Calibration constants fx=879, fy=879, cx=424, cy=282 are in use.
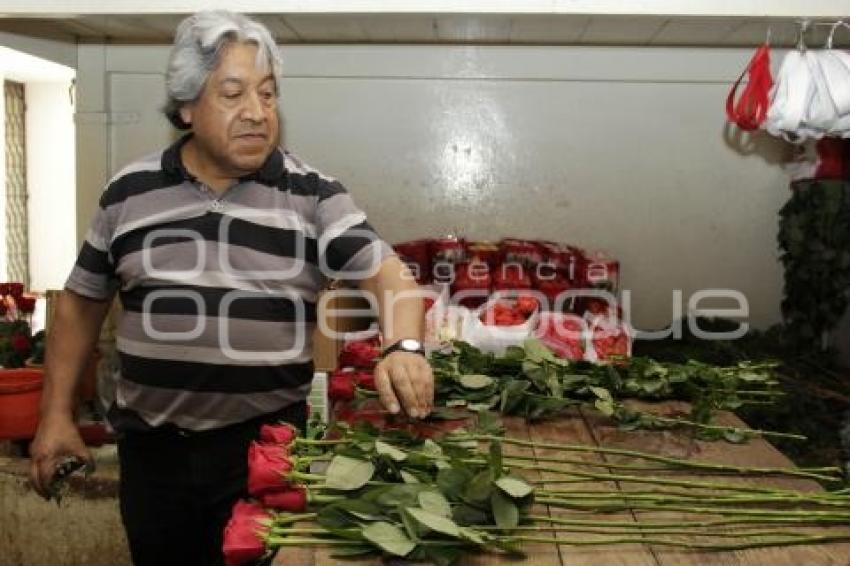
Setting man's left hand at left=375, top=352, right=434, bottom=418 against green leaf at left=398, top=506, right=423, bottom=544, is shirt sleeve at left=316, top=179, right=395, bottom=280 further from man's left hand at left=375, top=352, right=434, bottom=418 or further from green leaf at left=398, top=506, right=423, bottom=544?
green leaf at left=398, top=506, right=423, bottom=544

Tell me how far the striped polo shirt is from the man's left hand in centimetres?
42

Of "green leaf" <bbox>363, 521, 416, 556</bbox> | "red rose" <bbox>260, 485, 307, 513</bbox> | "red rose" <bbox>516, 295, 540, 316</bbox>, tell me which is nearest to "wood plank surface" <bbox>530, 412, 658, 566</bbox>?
"green leaf" <bbox>363, 521, 416, 556</bbox>

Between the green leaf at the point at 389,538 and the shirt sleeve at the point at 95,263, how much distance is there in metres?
1.30

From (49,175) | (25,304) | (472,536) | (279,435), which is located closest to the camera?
(472,536)

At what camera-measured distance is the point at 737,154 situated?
473 cm

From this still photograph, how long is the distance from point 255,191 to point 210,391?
19.5 inches

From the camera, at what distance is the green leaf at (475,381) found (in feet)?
6.70

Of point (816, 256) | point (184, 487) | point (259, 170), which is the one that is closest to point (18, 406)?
point (184, 487)

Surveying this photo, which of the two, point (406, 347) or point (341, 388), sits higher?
point (406, 347)

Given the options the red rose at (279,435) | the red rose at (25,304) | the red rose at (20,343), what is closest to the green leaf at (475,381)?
the red rose at (279,435)

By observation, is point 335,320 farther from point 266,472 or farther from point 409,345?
point 266,472

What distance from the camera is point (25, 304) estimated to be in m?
4.27

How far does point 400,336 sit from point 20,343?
8.27 feet

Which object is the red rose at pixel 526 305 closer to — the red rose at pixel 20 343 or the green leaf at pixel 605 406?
the green leaf at pixel 605 406
